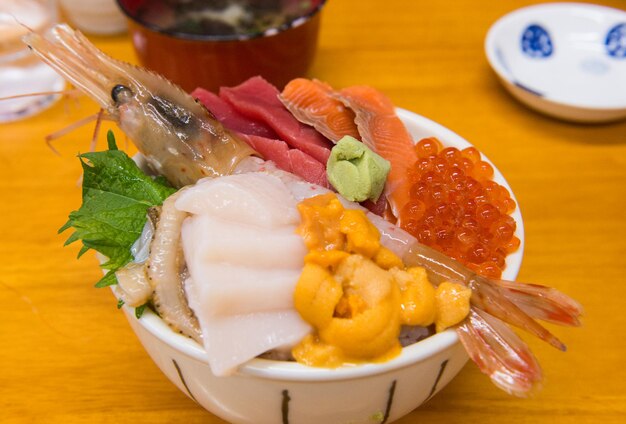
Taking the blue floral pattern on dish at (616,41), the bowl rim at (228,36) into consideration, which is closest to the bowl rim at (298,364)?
the bowl rim at (228,36)

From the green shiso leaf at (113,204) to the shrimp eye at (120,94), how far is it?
0.22 ft

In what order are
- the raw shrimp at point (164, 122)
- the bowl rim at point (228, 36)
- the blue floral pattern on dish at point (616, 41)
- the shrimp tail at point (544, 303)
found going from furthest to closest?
1. the blue floral pattern on dish at point (616, 41)
2. the bowl rim at point (228, 36)
3. the raw shrimp at point (164, 122)
4. the shrimp tail at point (544, 303)

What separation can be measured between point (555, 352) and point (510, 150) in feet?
2.14

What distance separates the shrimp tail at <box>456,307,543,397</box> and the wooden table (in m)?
0.29

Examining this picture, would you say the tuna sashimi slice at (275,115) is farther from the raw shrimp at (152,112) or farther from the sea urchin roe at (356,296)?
the sea urchin roe at (356,296)

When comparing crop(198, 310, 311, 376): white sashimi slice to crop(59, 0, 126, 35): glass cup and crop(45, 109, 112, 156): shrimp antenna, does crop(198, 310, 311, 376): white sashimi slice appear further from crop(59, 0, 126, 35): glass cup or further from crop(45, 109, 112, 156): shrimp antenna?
crop(59, 0, 126, 35): glass cup

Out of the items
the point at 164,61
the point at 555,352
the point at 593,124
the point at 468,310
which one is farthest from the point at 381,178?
the point at 593,124

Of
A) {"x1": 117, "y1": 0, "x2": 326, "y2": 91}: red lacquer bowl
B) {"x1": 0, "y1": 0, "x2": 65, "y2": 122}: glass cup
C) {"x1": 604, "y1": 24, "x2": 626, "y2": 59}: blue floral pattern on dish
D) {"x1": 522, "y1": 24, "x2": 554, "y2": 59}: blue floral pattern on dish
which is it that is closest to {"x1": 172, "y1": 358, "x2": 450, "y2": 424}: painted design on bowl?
{"x1": 117, "y1": 0, "x2": 326, "y2": 91}: red lacquer bowl

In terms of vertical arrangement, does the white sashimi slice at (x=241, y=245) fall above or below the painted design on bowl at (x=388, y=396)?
above

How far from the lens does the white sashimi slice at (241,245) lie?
80 centimetres

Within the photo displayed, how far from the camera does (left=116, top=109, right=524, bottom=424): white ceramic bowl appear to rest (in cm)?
76

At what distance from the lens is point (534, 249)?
137 centimetres

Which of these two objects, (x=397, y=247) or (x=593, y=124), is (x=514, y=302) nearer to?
(x=397, y=247)

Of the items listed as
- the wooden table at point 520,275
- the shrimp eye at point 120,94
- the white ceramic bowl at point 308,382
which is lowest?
the wooden table at point 520,275
